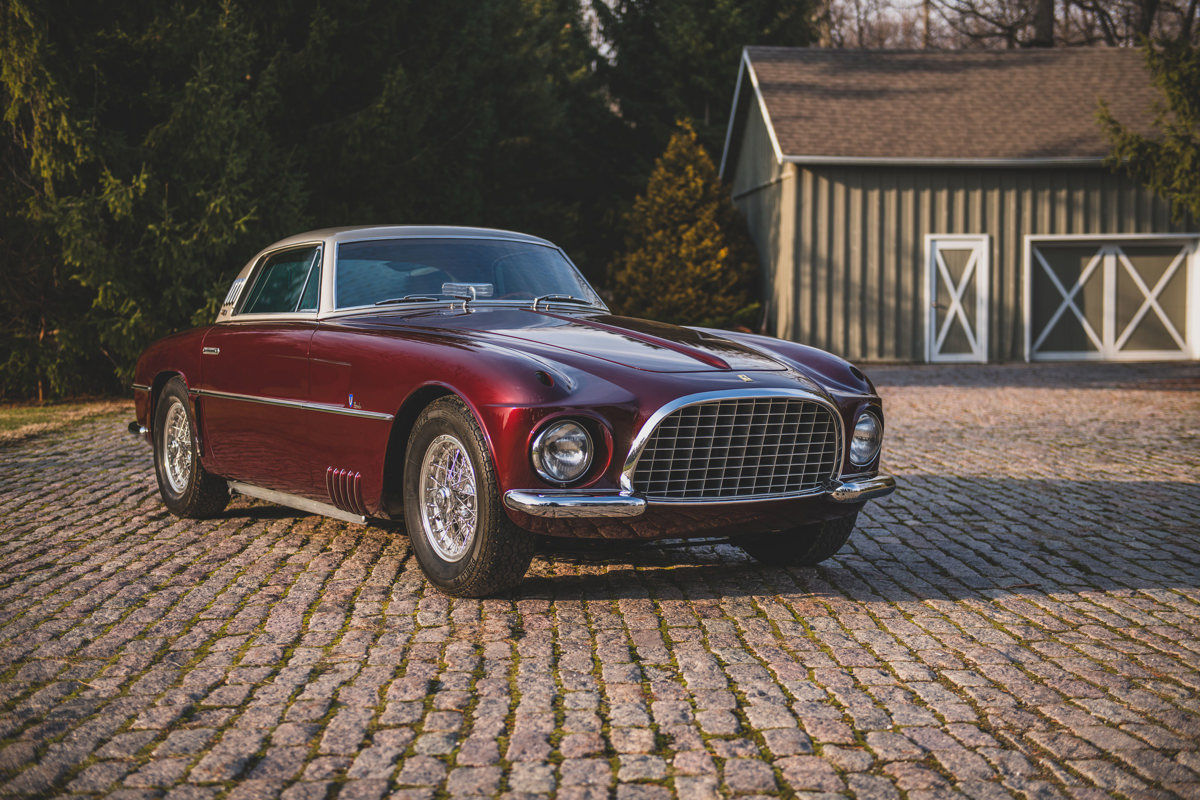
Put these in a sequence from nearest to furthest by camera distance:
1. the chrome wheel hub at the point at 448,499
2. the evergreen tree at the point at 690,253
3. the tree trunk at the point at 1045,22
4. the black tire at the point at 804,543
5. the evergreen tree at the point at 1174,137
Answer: the chrome wheel hub at the point at 448,499 → the black tire at the point at 804,543 → the evergreen tree at the point at 1174,137 → the evergreen tree at the point at 690,253 → the tree trunk at the point at 1045,22

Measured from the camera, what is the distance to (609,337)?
5.12 meters

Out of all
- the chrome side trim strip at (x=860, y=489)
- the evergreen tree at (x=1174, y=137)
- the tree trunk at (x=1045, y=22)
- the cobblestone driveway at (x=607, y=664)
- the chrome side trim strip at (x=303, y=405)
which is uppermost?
the tree trunk at (x=1045, y=22)

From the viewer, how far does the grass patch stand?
457 inches

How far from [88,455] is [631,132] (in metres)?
28.7

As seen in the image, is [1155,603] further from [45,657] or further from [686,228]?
[686,228]

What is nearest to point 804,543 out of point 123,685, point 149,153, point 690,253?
point 123,685

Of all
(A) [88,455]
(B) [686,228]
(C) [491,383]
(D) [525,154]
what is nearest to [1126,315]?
(B) [686,228]

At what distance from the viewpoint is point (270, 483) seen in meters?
5.82

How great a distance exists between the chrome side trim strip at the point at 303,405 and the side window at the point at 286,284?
514mm

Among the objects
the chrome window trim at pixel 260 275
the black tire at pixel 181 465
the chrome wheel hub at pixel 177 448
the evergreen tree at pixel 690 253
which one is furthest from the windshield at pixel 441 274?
the evergreen tree at pixel 690 253

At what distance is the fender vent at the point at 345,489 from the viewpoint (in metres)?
5.09

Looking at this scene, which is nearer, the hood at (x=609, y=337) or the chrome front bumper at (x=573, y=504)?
the chrome front bumper at (x=573, y=504)

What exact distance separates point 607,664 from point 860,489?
5.15 ft

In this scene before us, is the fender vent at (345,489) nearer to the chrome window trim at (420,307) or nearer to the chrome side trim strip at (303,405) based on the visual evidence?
the chrome side trim strip at (303,405)
